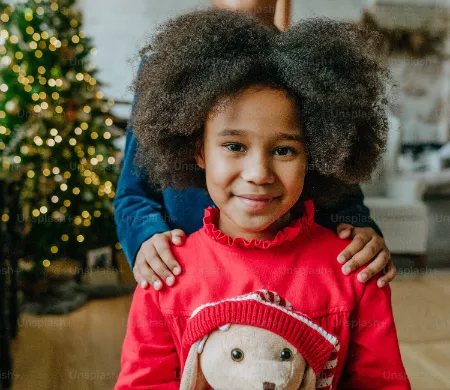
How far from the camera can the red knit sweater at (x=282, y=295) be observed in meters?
0.90

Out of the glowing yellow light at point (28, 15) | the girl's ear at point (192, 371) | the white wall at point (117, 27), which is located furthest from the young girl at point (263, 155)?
the white wall at point (117, 27)

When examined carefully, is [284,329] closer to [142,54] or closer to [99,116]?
[142,54]

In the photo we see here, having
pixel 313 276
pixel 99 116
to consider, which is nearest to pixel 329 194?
pixel 313 276

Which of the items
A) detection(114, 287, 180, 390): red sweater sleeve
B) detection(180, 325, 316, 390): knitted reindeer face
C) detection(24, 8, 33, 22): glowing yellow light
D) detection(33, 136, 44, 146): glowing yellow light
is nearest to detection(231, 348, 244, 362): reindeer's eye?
detection(180, 325, 316, 390): knitted reindeer face

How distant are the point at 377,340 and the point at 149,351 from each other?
0.42 m

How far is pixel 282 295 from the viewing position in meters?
0.90

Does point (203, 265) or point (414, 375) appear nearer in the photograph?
point (203, 265)

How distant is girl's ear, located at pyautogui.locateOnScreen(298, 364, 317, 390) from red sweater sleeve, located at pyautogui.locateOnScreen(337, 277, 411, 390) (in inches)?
6.5

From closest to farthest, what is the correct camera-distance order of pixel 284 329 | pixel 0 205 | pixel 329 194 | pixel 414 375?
pixel 284 329, pixel 329 194, pixel 0 205, pixel 414 375

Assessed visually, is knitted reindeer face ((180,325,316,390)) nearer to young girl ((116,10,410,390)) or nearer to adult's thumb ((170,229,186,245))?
young girl ((116,10,410,390))

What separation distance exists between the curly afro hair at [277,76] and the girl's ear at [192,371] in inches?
15.3

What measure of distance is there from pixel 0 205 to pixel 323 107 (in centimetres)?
152

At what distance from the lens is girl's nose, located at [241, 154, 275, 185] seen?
32.6 inches

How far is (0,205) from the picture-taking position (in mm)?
1947
